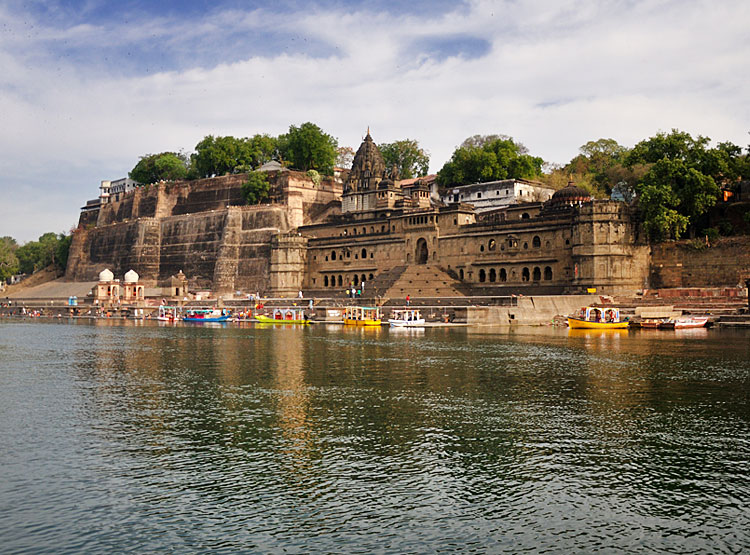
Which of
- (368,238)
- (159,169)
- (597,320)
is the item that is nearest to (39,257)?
(159,169)

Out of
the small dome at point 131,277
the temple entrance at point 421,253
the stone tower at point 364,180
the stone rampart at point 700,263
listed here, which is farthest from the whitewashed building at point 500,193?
the small dome at point 131,277

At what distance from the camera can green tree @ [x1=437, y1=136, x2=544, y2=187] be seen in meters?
78.3

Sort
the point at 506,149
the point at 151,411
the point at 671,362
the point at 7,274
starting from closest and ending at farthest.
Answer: the point at 151,411, the point at 671,362, the point at 506,149, the point at 7,274

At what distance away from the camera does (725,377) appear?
26297 mm

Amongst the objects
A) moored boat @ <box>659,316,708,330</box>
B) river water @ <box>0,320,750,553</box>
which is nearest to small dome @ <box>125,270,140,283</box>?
river water @ <box>0,320,750,553</box>

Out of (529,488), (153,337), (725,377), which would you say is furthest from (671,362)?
(153,337)

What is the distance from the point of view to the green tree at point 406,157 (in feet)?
330

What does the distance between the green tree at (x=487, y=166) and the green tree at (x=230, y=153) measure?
23.9 metres

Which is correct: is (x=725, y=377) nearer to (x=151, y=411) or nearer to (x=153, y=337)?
(x=151, y=411)

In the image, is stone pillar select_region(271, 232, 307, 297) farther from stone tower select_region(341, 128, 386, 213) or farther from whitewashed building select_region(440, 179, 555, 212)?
whitewashed building select_region(440, 179, 555, 212)

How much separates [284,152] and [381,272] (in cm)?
3008

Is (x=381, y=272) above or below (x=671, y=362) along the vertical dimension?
above

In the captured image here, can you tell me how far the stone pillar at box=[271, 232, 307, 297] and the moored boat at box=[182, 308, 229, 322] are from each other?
25.6 feet

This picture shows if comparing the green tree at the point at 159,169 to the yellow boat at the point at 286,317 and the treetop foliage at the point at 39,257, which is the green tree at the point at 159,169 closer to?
the treetop foliage at the point at 39,257
